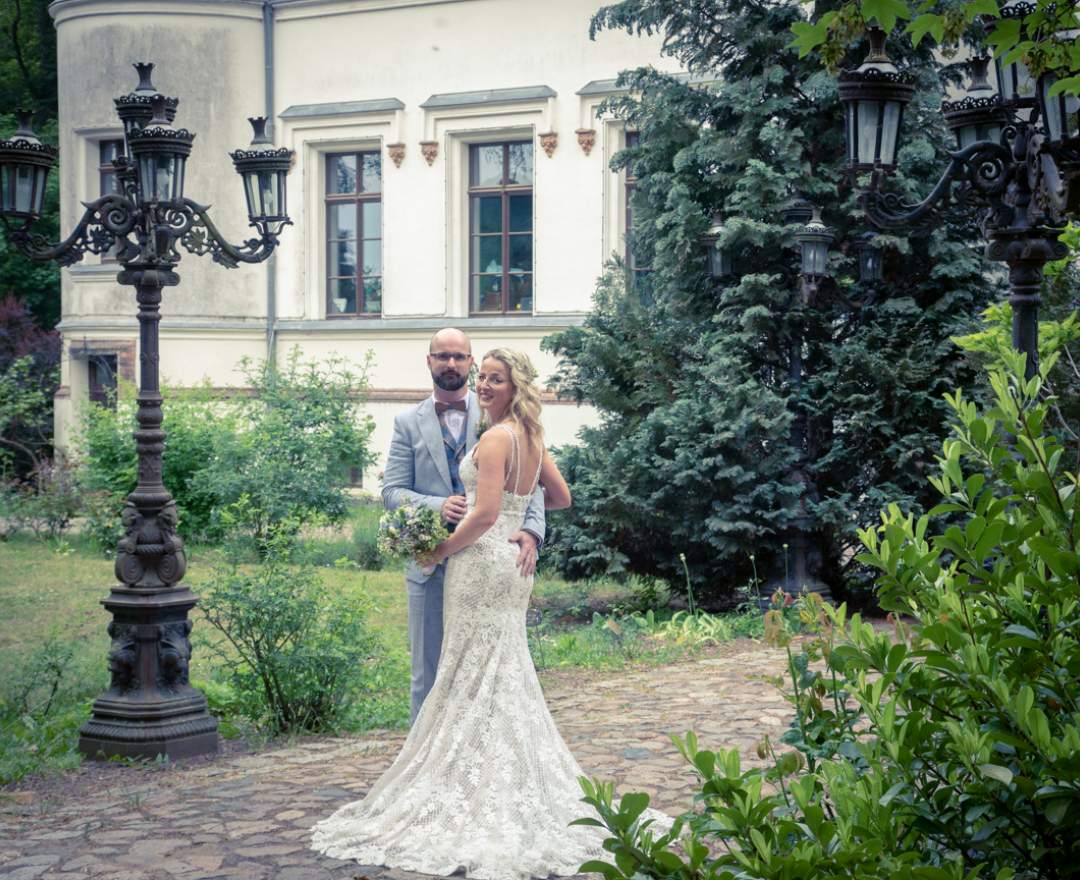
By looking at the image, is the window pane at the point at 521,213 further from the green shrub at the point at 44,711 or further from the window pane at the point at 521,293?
the green shrub at the point at 44,711

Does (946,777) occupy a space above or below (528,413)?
below

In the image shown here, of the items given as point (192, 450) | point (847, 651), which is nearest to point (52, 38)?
point (192, 450)

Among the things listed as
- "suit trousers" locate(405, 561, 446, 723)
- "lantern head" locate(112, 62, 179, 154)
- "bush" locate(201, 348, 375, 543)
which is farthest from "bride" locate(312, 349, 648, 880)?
"bush" locate(201, 348, 375, 543)

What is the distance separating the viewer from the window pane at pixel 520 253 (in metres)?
21.8

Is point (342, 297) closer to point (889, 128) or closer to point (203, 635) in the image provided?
point (203, 635)

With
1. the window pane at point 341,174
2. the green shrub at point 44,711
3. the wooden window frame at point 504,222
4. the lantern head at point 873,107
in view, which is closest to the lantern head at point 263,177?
the green shrub at point 44,711

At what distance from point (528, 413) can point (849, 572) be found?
7854mm

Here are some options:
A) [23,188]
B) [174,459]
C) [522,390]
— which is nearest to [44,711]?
[23,188]

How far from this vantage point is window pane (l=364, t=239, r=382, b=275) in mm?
22875

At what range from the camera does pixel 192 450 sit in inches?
744

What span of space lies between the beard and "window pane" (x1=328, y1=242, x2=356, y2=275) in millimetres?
16605

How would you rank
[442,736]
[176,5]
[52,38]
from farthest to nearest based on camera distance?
[52,38], [176,5], [442,736]

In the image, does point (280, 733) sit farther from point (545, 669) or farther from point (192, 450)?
point (192, 450)

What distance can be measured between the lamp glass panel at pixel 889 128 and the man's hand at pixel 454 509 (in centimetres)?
363
